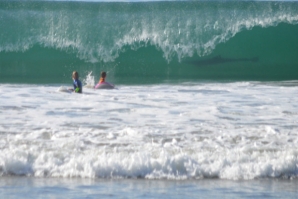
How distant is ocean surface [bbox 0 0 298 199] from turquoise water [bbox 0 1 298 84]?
5 centimetres

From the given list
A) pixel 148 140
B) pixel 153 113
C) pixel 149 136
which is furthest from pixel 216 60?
pixel 148 140

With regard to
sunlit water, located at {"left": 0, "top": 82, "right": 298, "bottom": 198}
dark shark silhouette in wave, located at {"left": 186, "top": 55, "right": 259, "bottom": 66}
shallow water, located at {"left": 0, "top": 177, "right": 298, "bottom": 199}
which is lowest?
shallow water, located at {"left": 0, "top": 177, "right": 298, "bottom": 199}

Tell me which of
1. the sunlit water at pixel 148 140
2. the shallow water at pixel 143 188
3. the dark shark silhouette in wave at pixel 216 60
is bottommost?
the shallow water at pixel 143 188

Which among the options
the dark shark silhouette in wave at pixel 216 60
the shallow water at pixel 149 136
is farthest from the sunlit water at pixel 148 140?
the dark shark silhouette in wave at pixel 216 60

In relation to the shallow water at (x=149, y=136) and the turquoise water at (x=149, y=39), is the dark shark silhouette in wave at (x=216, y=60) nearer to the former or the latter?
the turquoise water at (x=149, y=39)

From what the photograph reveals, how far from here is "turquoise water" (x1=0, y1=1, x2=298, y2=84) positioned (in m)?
21.8

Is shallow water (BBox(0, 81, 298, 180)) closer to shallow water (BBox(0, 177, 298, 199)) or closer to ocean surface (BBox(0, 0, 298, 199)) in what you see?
ocean surface (BBox(0, 0, 298, 199))

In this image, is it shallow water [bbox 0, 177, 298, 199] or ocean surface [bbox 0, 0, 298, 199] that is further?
ocean surface [bbox 0, 0, 298, 199]

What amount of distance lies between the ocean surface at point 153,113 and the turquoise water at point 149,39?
45mm

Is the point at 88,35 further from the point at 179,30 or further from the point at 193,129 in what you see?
the point at 193,129

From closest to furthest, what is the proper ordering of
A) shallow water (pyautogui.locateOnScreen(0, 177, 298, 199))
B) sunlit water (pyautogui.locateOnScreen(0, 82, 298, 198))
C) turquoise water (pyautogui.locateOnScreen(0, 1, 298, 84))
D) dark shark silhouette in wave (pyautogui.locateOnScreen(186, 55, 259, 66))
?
1. shallow water (pyautogui.locateOnScreen(0, 177, 298, 199))
2. sunlit water (pyautogui.locateOnScreen(0, 82, 298, 198))
3. turquoise water (pyautogui.locateOnScreen(0, 1, 298, 84))
4. dark shark silhouette in wave (pyautogui.locateOnScreen(186, 55, 259, 66))

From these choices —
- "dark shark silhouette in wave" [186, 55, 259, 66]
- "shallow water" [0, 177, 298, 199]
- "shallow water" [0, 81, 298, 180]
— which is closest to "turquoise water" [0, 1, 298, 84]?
"dark shark silhouette in wave" [186, 55, 259, 66]

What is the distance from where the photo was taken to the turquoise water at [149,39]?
21781 mm

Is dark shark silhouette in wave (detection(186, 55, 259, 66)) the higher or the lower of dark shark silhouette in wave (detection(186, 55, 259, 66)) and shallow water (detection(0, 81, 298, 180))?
the higher
